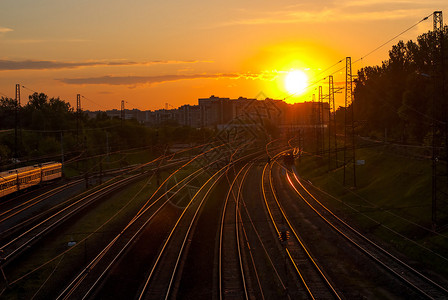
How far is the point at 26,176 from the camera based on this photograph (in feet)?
127

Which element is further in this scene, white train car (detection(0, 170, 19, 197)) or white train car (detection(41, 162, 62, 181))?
white train car (detection(41, 162, 62, 181))

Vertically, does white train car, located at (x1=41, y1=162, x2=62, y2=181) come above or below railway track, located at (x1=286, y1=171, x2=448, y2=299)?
above

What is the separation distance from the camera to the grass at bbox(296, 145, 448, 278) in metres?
20.6

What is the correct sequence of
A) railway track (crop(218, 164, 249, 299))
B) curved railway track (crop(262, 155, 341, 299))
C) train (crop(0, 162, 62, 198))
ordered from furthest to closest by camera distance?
train (crop(0, 162, 62, 198)) → railway track (crop(218, 164, 249, 299)) → curved railway track (crop(262, 155, 341, 299))

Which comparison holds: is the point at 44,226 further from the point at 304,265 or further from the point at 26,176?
the point at 304,265


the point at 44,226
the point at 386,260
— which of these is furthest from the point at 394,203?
the point at 44,226

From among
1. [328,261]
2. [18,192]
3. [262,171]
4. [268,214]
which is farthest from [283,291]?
[262,171]

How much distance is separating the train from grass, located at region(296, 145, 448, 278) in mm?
25626

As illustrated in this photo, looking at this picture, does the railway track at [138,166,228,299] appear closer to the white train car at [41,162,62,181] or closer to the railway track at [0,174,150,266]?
the railway track at [0,174,150,266]

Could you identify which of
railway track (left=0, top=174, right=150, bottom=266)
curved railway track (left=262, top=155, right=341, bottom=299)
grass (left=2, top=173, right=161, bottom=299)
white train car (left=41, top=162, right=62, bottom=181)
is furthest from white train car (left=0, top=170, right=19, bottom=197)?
curved railway track (left=262, top=155, right=341, bottom=299)

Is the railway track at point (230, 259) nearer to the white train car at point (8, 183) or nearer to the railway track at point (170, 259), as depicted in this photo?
the railway track at point (170, 259)

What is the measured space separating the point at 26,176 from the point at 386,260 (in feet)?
105

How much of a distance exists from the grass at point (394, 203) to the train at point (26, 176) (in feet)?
84.1

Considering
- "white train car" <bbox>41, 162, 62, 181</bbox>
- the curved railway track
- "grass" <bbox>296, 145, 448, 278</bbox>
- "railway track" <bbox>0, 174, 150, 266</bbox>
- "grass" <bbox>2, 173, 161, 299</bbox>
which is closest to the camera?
the curved railway track
